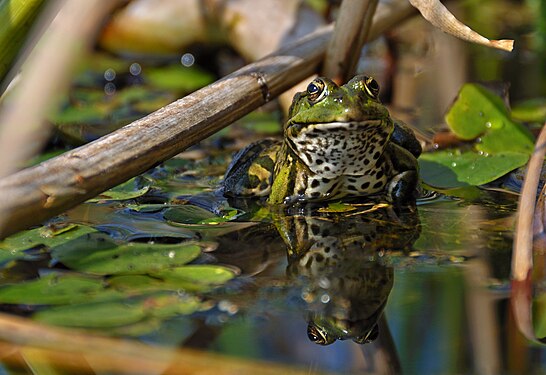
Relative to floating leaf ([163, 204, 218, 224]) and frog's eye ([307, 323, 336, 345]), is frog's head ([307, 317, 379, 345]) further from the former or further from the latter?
floating leaf ([163, 204, 218, 224])

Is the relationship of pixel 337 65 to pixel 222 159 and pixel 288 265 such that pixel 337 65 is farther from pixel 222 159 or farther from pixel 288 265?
pixel 288 265

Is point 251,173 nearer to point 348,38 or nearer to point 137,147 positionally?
point 348,38

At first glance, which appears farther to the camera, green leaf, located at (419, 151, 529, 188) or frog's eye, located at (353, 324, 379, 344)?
green leaf, located at (419, 151, 529, 188)

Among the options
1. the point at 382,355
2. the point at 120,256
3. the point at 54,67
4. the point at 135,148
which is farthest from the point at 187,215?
the point at 54,67

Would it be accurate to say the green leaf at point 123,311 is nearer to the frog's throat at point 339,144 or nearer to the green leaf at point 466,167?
the frog's throat at point 339,144

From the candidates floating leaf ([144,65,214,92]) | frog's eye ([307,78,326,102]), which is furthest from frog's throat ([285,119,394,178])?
floating leaf ([144,65,214,92])

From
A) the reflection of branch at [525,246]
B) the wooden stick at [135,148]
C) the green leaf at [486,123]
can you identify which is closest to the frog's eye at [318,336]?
the reflection of branch at [525,246]
